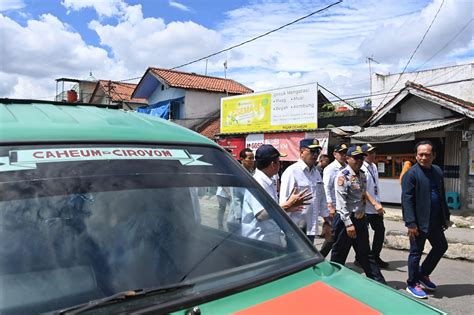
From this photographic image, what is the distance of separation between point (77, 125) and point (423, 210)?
13.9ft

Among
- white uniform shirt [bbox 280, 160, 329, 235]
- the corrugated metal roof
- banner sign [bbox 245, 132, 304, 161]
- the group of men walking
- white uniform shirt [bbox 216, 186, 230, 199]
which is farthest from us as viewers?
banner sign [bbox 245, 132, 304, 161]

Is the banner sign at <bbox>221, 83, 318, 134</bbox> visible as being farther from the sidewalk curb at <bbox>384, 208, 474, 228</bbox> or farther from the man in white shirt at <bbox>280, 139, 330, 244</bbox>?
the man in white shirt at <bbox>280, 139, 330, 244</bbox>

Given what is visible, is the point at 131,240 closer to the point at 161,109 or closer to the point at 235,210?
the point at 235,210

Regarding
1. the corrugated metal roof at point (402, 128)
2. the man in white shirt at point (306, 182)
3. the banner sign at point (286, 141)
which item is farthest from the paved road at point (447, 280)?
the banner sign at point (286, 141)

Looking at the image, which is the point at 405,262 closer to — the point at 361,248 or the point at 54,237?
the point at 361,248

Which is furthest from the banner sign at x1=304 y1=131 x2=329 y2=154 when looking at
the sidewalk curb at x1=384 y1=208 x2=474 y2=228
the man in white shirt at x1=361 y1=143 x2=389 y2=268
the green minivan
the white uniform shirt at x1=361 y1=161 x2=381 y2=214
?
the green minivan

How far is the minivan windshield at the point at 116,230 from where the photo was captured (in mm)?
1431

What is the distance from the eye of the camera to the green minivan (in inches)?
55.8

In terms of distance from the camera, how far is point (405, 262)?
652 centimetres

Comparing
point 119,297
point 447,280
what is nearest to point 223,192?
point 119,297

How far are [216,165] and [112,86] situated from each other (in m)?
29.8

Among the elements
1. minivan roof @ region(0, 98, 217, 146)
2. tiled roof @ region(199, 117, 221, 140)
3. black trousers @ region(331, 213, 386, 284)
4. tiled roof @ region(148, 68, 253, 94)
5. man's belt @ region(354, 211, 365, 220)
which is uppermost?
tiled roof @ region(148, 68, 253, 94)

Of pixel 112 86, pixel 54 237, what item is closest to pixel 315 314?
pixel 54 237

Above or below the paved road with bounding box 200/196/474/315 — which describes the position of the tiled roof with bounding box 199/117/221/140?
above
